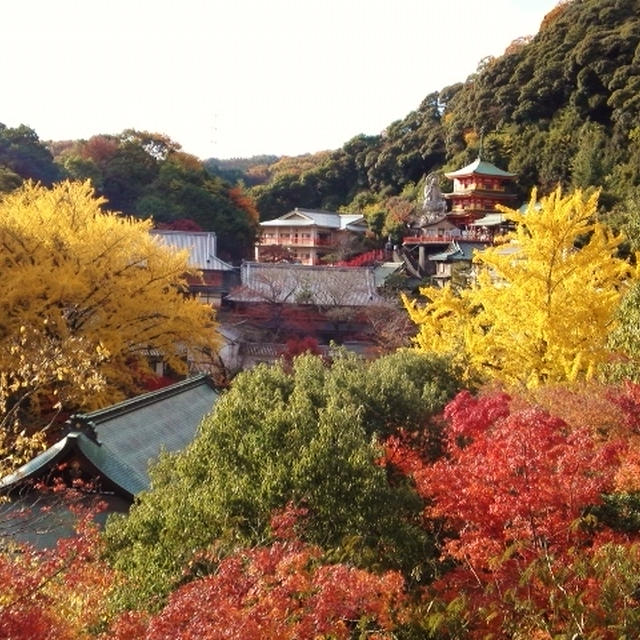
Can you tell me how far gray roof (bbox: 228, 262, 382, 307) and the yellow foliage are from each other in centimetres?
1122

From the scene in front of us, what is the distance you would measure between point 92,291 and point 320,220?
3480cm

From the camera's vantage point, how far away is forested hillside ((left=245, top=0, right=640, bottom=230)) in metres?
43.5

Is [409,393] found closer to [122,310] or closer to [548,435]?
[548,435]

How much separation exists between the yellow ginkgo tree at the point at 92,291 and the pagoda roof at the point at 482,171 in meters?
31.9

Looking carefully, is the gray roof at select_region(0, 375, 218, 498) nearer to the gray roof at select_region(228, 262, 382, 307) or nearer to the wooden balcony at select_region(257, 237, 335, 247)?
the gray roof at select_region(228, 262, 382, 307)

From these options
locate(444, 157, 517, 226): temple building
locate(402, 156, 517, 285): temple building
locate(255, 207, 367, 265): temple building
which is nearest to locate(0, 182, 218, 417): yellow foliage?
locate(402, 156, 517, 285): temple building

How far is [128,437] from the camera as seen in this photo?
1232 centimetres

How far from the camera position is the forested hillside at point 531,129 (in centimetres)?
4347

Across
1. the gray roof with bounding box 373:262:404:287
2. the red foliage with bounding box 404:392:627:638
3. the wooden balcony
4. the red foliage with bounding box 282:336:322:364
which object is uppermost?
the red foliage with bounding box 404:392:627:638

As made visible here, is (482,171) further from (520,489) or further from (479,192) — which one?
(520,489)

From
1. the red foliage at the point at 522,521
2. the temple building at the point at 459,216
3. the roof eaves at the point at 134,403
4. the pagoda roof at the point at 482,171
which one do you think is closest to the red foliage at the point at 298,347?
the roof eaves at the point at 134,403

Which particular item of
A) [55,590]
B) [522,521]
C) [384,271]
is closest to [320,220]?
[384,271]

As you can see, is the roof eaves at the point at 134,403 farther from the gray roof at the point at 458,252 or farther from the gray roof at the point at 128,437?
the gray roof at the point at 458,252

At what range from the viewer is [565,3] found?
61375 mm
